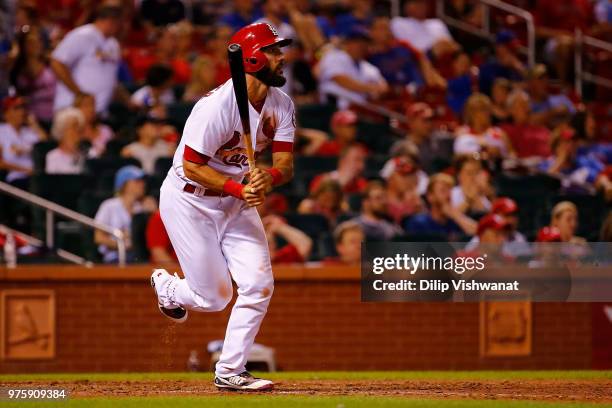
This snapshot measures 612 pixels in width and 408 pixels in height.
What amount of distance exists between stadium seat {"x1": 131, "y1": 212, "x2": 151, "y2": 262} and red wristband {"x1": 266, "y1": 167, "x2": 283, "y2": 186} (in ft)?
13.0

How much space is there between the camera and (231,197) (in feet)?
27.0

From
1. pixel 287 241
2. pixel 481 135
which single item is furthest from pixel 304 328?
pixel 481 135

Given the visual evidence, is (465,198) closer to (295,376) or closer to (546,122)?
(546,122)

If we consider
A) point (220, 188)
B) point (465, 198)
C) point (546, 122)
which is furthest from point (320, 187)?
point (220, 188)

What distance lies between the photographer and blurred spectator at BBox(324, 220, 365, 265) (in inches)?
466

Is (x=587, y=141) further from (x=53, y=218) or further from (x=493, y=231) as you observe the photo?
(x=53, y=218)

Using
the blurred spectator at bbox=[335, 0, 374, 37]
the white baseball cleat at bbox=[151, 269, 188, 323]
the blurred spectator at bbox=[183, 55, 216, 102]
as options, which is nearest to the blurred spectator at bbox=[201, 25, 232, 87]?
the blurred spectator at bbox=[183, 55, 216, 102]

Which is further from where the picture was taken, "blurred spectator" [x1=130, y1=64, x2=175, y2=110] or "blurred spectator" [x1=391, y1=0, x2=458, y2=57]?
"blurred spectator" [x1=391, y1=0, x2=458, y2=57]

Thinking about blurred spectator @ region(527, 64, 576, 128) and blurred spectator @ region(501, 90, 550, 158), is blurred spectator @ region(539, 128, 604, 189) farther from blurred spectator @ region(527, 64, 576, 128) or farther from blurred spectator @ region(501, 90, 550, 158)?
blurred spectator @ region(527, 64, 576, 128)

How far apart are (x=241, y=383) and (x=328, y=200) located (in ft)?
15.3

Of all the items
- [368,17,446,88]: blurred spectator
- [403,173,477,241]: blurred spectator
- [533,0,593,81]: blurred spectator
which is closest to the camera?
[403,173,477,241]: blurred spectator

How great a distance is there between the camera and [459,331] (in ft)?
39.3

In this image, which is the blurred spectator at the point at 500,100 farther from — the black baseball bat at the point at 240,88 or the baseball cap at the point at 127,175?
the black baseball bat at the point at 240,88

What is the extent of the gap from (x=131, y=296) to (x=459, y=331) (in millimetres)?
2821
